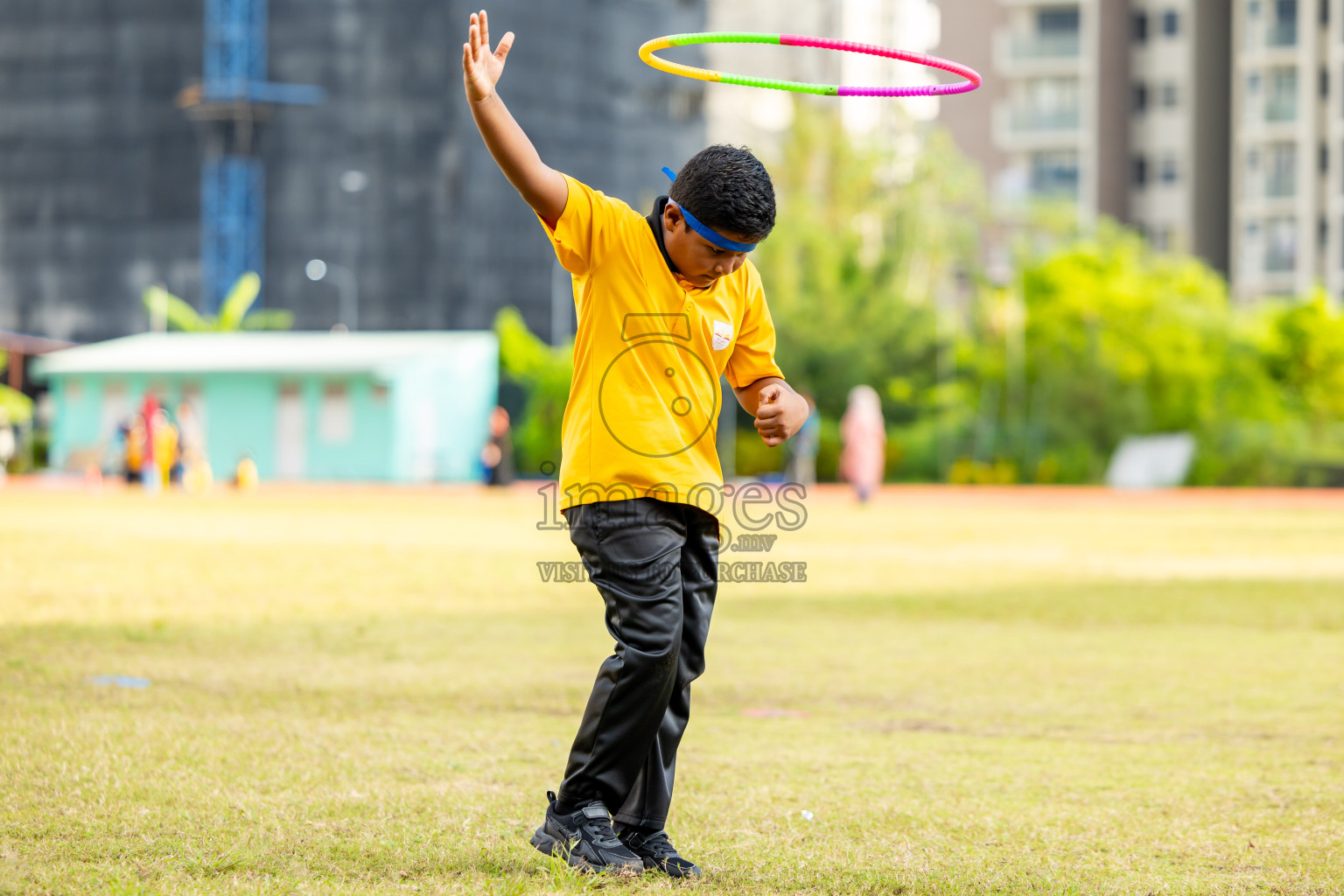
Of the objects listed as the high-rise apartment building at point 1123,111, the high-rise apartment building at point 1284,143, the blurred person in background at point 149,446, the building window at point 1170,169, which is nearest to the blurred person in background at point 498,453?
the blurred person in background at point 149,446

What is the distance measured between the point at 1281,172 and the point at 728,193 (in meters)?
65.1

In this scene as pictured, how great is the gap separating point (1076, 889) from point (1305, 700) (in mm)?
3713

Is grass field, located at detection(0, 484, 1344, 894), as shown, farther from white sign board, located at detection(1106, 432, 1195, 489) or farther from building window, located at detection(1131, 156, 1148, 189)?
building window, located at detection(1131, 156, 1148, 189)

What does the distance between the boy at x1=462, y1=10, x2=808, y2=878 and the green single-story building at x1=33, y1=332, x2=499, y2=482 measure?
35277 millimetres

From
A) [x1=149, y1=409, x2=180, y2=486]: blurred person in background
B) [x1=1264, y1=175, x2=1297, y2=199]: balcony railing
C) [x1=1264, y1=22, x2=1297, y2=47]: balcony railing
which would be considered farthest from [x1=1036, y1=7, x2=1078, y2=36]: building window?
[x1=149, y1=409, x2=180, y2=486]: blurred person in background

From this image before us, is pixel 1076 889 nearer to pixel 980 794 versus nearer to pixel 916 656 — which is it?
pixel 980 794

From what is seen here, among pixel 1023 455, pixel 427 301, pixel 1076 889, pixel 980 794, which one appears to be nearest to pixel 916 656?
pixel 980 794

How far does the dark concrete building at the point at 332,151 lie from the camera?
48.2 meters

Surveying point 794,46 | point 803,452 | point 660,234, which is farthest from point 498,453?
point 660,234

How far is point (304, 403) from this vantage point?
4075cm

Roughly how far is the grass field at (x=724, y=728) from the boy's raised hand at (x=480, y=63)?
179 cm

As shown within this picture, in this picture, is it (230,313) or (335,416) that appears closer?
(335,416)

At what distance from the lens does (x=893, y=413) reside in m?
41.5

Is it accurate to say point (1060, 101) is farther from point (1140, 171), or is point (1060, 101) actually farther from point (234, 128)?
point (234, 128)
